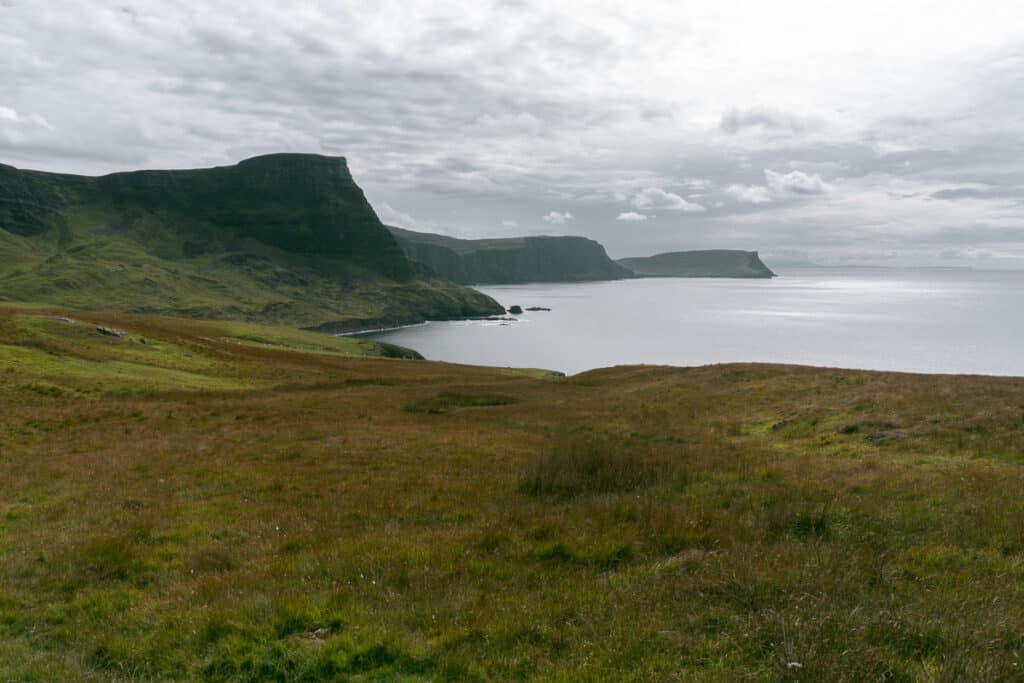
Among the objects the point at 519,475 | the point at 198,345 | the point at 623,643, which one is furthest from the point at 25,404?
the point at 198,345

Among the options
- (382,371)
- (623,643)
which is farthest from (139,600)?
(382,371)

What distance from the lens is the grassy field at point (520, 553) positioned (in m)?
6.22

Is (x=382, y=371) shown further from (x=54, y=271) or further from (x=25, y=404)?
(x=54, y=271)

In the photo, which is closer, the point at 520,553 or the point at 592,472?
the point at 520,553

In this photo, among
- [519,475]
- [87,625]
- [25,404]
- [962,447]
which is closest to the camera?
[87,625]

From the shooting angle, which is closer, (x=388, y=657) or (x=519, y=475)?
(x=388, y=657)

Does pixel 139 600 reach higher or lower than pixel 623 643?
lower

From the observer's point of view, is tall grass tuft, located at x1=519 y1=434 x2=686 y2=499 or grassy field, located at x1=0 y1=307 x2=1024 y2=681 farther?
tall grass tuft, located at x1=519 y1=434 x2=686 y2=499

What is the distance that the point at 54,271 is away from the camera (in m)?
195

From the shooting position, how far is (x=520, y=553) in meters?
9.02

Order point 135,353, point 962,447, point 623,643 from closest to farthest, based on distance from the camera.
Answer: point 623,643 < point 962,447 < point 135,353

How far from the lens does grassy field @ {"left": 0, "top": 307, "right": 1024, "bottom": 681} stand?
6223mm

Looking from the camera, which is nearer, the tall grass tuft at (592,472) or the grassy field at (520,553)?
the grassy field at (520,553)

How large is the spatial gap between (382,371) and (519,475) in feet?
165
